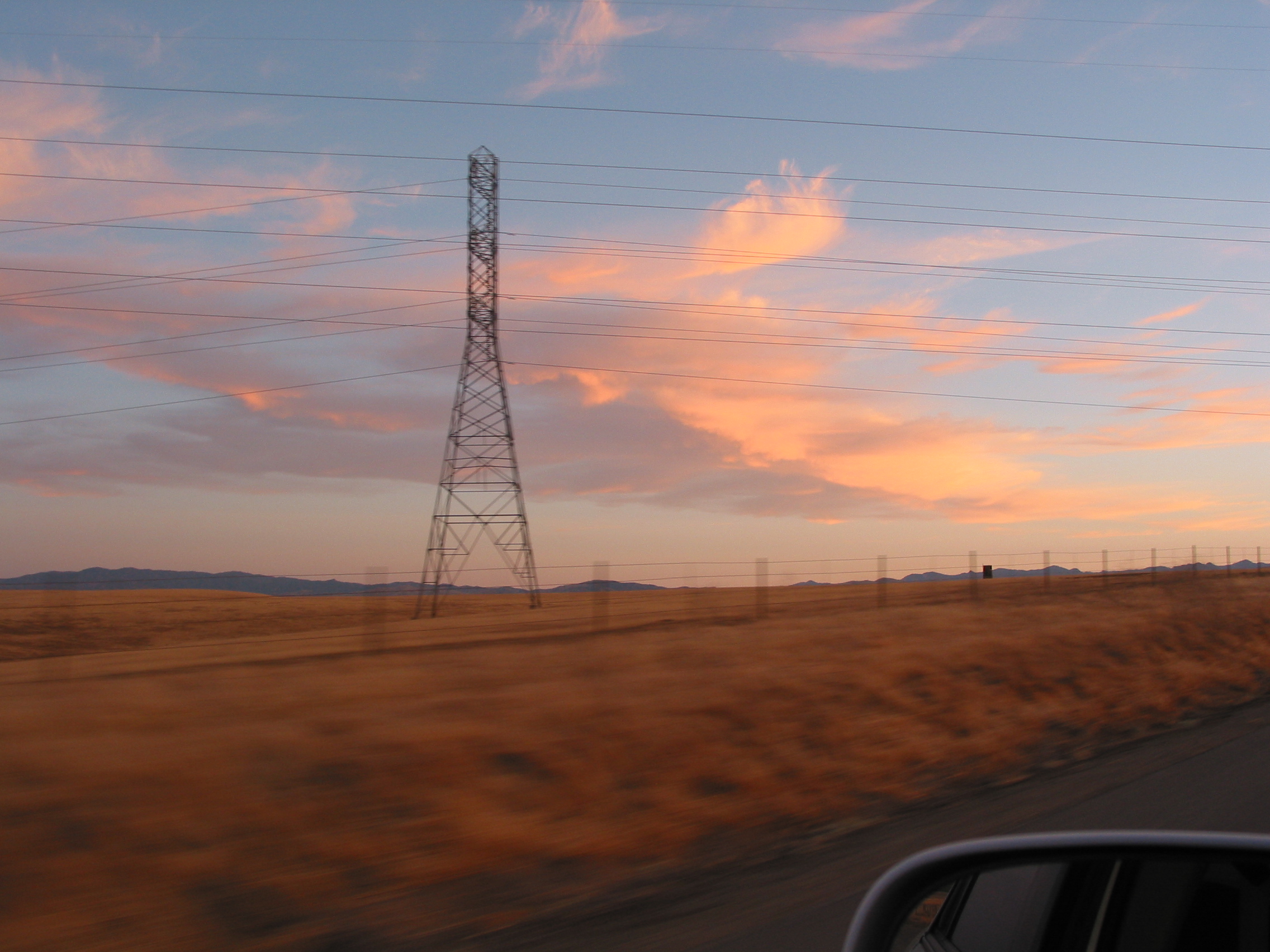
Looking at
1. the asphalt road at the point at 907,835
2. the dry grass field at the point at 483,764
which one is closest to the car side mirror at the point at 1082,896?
the asphalt road at the point at 907,835

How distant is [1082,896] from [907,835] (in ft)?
20.7

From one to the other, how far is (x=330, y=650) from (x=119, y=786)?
12741 millimetres

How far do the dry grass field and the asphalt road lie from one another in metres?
0.50

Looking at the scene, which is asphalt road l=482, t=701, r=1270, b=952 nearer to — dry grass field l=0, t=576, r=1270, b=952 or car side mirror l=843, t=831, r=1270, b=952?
dry grass field l=0, t=576, r=1270, b=952

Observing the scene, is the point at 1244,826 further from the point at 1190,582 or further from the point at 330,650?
the point at 1190,582

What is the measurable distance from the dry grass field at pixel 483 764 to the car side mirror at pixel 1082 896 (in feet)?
13.4

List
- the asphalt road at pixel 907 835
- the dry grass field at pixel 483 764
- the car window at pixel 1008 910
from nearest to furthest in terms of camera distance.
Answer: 1. the car window at pixel 1008 910
2. the asphalt road at pixel 907 835
3. the dry grass field at pixel 483 764

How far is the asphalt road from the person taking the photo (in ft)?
18.5

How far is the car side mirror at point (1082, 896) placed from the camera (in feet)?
6.01

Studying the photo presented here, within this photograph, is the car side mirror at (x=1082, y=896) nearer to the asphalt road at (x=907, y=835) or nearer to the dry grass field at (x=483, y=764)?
the asphalt road at (x=907, y=835)

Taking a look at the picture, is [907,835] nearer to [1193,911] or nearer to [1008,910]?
[1008,910]

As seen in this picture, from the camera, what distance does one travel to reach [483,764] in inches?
372

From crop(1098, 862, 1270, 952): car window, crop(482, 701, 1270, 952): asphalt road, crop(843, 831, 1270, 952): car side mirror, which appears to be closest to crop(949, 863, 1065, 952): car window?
crop(843, 831, 1270, 952): car side mirror

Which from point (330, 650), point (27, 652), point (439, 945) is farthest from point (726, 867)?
point (27, 652)
